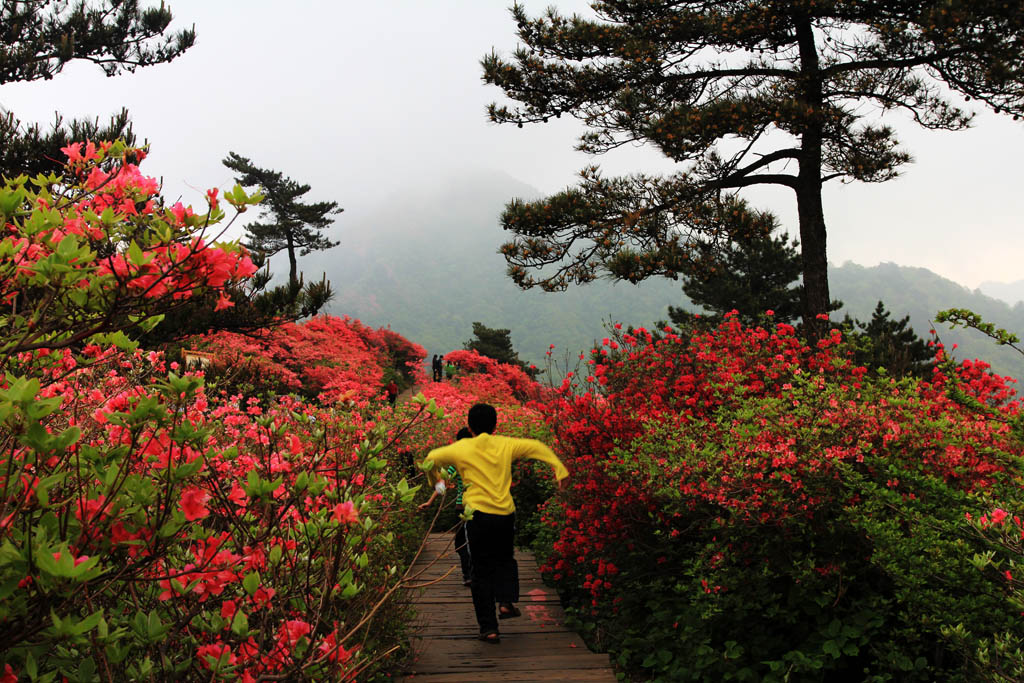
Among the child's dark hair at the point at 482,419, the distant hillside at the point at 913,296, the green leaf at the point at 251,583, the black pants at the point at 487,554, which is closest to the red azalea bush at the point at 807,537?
the black pants at the point at 487,554

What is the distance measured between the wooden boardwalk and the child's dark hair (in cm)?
88

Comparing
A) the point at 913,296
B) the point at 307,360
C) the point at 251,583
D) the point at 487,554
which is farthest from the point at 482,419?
the point at 913,296

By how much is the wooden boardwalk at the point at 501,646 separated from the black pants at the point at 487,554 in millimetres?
216

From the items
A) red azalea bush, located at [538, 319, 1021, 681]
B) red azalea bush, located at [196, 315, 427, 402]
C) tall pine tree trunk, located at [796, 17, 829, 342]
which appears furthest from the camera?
red azalea bush, located at [196, 315, 427, 402]

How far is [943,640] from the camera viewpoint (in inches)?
106

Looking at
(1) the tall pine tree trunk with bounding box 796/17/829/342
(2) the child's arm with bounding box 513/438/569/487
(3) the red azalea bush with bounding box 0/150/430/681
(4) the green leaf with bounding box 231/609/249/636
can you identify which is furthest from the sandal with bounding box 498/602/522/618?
(1) the tall pine tree trunk with bounding box 796/17/829/342

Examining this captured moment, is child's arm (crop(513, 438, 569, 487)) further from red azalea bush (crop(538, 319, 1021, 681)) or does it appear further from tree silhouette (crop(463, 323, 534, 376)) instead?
tree silhouette (crop(463, 323, 534, 376))

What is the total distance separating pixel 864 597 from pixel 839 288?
177402 millimetres

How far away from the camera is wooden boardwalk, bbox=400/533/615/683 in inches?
144

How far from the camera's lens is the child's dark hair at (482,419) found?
4.33 m

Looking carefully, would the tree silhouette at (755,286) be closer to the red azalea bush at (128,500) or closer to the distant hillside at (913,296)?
the red azalea bush at (128,500)

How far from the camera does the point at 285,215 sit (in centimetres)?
3556

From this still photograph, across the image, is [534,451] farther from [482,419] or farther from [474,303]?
[474,303]

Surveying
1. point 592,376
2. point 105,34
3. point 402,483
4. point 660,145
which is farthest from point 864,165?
point 105,34
